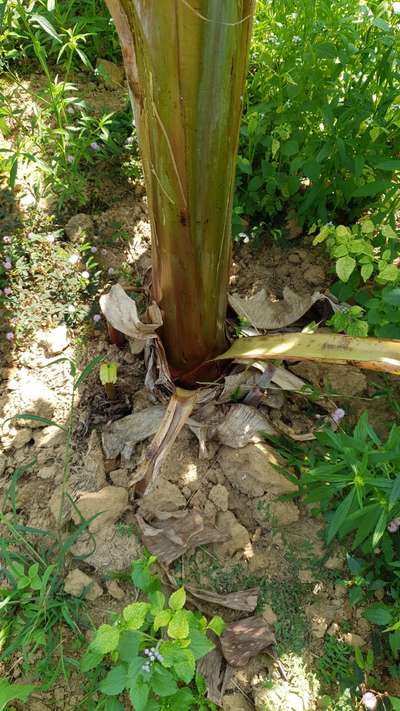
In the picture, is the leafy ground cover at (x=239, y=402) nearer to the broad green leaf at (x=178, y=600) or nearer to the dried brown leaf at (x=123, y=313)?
the broad green leaf at (x=178, y=600)

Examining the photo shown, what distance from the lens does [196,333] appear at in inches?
58.9

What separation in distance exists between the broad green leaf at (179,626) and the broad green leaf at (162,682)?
6cm

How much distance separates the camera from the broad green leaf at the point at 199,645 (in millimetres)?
1119

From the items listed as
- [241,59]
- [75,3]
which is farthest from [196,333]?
[75,3]

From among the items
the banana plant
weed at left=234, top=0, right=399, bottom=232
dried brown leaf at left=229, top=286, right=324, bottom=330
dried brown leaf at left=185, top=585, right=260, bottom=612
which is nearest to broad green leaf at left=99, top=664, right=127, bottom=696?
dried brown leaf at left=185, top=585, right=260, bottom=612

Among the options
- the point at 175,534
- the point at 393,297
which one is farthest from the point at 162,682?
the point at 393,297

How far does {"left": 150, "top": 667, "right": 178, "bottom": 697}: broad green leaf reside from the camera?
1.05m

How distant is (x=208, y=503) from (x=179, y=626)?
43 cm

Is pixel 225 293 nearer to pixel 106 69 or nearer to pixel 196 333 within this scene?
pixel 196 333

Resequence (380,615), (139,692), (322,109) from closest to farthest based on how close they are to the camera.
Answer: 1. (139,692)
2. (380,615)
3. (322,109)

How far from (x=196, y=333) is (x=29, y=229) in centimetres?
74

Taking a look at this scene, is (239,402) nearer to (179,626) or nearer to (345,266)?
(345,266)

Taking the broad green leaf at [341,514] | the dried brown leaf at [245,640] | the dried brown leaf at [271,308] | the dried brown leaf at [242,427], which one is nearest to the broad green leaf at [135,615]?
the dried brown leaf at [245,640]

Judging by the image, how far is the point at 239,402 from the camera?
5.25 feet
